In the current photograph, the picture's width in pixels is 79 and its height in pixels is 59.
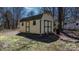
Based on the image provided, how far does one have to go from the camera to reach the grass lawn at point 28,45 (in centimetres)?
194

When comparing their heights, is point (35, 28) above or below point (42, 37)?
above

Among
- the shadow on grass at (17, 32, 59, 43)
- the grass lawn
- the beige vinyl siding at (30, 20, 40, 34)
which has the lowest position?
the grass lawn

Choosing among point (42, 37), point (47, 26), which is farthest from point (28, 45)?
point (47, 26)

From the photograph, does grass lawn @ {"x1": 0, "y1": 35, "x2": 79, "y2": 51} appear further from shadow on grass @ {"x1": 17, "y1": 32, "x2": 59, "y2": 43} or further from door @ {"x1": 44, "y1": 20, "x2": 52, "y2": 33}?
door @ {"x1": 44, "y1": 20, "x2": 52, "y2": 33}

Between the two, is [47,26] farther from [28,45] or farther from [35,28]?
[28,45]

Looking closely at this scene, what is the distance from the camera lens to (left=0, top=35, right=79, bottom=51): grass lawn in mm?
1938

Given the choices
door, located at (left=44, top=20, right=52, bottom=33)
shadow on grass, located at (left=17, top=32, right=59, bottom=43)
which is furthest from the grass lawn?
door, located at (left=44, top=20, right=52, bottom=33)

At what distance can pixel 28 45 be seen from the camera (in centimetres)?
195

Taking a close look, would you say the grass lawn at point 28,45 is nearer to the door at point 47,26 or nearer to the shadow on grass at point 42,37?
the shadow on grass at point 42,37

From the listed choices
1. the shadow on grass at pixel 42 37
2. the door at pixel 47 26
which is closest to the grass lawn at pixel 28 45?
the shadow on grass at pixel 42 37

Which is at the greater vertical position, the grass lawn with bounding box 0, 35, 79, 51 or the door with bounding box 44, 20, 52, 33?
the door with bounding box 44, 20, 52, 33
